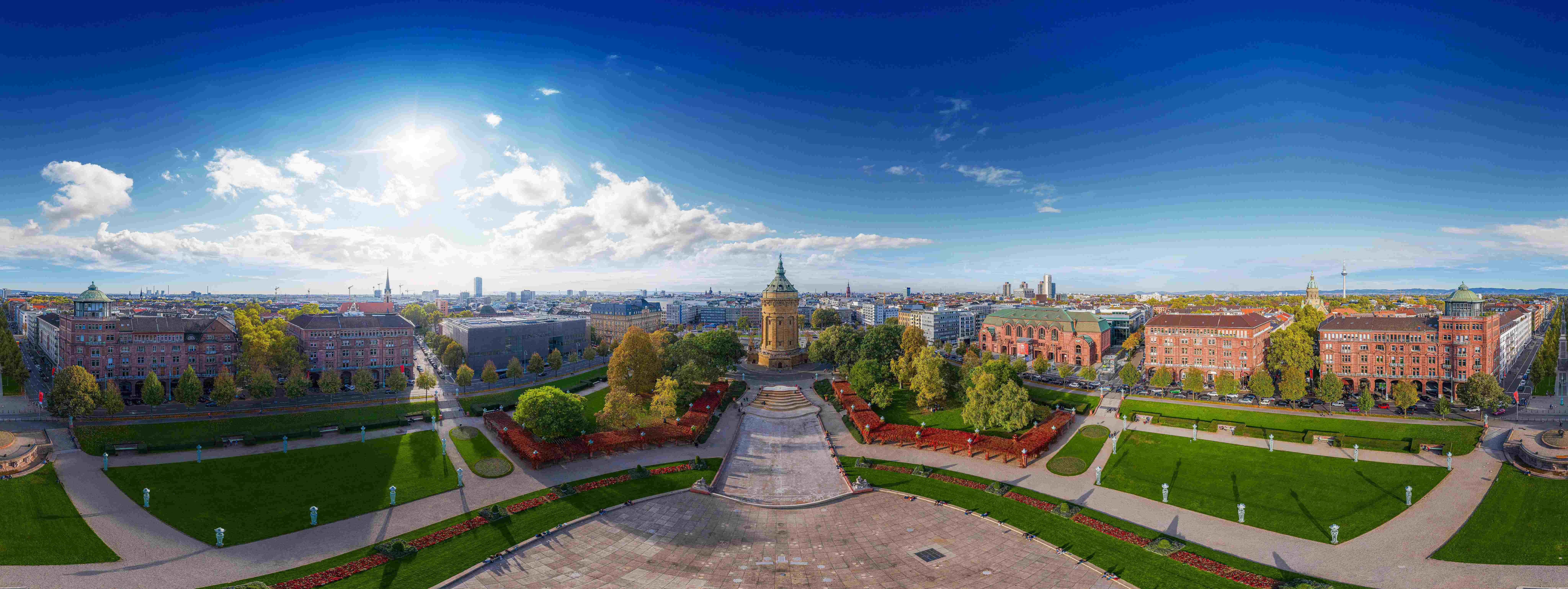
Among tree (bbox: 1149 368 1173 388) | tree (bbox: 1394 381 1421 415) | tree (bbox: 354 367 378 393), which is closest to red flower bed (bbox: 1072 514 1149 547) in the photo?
tree (bbox: 1149 368 1173 388)

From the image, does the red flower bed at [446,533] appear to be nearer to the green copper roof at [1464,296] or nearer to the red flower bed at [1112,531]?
the red flower bed at [1112,531]

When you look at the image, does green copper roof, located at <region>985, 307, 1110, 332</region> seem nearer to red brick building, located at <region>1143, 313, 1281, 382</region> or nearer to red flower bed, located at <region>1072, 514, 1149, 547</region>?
red brick building, located at <region>1143, 313, 1281, 382</region>

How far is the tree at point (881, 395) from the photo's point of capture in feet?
203

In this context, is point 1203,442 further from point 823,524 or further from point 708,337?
point 708,337

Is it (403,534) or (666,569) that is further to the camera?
(403,534)

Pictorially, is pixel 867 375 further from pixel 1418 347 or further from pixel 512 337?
pixel 1418 347

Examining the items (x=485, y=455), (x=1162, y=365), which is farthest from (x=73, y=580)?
(x=1162, y=365)

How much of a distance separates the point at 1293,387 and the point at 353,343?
115 m

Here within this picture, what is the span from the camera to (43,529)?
30.8 m

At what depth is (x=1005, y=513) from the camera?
117 ft

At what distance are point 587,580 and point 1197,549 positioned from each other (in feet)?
102

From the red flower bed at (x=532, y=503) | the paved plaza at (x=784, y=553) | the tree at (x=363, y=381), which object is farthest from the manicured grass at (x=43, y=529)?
the tree at (x=363, y=381)

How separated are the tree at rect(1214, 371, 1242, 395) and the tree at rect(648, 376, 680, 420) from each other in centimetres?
6027

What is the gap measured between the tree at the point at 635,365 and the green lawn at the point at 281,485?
2025 centimetres
